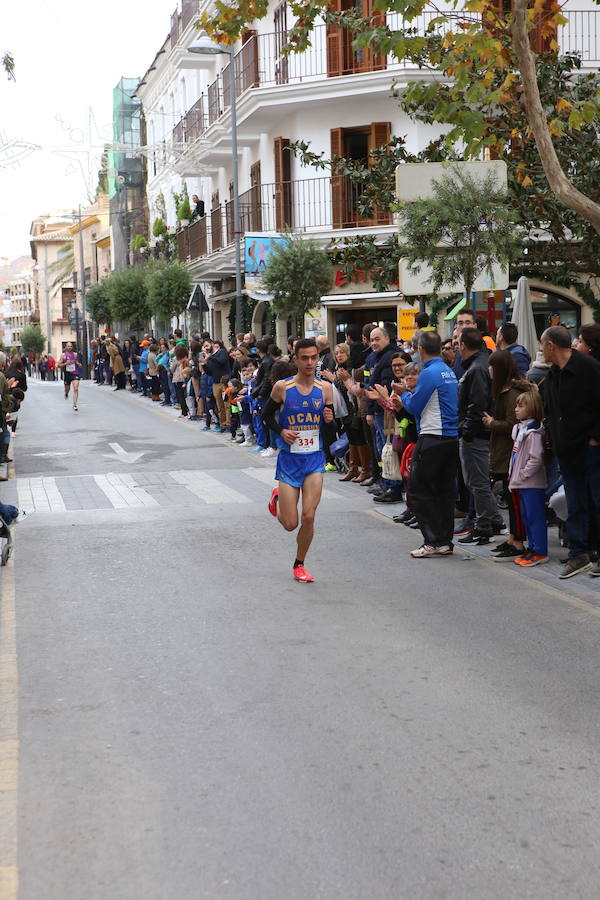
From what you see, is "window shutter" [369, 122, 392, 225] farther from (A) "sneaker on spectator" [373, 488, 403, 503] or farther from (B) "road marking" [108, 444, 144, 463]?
(A) "sneaker on spectator" [373, 488, 403, 503]

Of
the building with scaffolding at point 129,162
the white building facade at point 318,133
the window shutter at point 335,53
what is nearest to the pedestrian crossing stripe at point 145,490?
the white building facade at point 318,133

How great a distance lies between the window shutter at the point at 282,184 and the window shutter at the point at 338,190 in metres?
1.42

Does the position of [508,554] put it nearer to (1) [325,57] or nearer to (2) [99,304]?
(1) [325,57]

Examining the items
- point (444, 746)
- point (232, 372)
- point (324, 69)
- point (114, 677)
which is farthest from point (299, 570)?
point (324, 69)

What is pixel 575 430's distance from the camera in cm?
927

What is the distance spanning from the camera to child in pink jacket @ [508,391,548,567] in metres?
9.98

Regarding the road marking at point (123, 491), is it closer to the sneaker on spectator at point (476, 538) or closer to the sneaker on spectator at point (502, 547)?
the sneaker on spectator at point (476, 538)

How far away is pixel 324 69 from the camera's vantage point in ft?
97.9

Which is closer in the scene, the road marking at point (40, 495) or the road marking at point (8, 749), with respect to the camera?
the road marking at point (8, 749)

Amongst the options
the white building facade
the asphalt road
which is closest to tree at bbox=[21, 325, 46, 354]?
the white building facade

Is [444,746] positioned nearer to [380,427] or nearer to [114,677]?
[114,677]

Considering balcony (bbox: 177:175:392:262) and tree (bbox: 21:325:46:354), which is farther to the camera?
tree (bbox: 21:325:46:354)

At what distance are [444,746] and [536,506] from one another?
193 inches

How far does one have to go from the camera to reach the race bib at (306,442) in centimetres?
945
